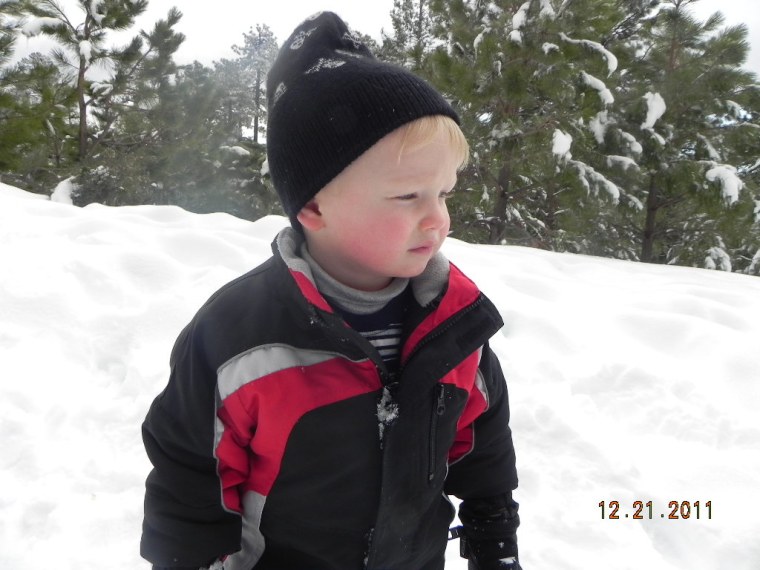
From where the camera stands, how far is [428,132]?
100 centimetres

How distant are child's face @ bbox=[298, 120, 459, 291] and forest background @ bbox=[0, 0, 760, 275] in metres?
6.83

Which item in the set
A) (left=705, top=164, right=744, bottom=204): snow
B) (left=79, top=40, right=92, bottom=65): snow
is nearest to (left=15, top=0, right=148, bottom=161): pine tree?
(left=79, top=40, right=92, bottom=65): snow

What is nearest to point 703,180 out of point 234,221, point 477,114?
point 477,114

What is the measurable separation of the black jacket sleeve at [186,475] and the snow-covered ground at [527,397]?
2.58ft

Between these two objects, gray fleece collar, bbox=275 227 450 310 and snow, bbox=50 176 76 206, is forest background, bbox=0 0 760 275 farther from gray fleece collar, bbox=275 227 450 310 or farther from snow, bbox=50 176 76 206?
gray fleece collar, bbox=275 227 450 310

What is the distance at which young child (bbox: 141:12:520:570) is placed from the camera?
95 cm

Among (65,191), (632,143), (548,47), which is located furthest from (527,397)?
(65,191)

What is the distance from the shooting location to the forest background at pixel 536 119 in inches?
293

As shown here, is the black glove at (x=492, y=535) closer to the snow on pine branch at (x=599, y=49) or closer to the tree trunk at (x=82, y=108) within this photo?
the snow on pine branch at (x=599, y=49)

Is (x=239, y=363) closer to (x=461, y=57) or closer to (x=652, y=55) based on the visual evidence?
(x=461, y=57)

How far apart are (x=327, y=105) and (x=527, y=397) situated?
1.84 meters

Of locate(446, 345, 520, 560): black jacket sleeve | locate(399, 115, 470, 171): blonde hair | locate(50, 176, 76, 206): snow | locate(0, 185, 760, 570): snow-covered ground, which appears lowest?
locate(50, 176, 76, 206): snow

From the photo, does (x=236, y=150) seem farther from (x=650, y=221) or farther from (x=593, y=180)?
(x=650, y=221)

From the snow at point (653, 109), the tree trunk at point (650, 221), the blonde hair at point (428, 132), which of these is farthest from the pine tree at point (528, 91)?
the blonde hair at point (428, 132)
